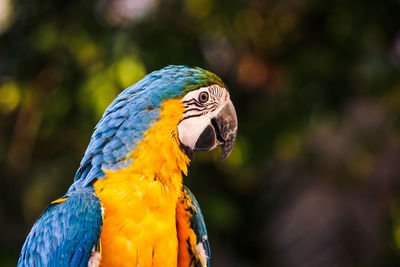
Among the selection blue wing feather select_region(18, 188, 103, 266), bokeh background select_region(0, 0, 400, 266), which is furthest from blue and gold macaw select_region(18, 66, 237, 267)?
bokeh background select_region(0, 0, 400, 266)

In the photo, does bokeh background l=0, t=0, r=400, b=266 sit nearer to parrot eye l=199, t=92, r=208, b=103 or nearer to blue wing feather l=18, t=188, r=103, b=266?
parrot eye l=199, t=92, r=208, b=103

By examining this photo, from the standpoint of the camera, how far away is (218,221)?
282 centimetres

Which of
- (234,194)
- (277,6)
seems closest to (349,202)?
(234,194)

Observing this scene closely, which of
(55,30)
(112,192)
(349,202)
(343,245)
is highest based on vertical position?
(55,30)

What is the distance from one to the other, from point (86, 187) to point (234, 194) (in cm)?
274

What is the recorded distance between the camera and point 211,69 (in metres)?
2.98

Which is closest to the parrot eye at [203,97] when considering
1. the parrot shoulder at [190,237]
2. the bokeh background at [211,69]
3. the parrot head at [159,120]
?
the parrot head at [159,120]

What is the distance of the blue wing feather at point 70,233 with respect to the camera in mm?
1127

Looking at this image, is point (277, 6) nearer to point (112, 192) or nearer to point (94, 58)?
point (94, 58)

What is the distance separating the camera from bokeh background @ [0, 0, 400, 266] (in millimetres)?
2539

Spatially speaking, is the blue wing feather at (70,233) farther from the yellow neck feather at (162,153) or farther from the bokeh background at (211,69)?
the bokeh background at (211,69)

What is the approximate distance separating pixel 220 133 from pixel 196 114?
106mm

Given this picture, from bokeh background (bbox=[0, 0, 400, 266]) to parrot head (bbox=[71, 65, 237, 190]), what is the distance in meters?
0.93

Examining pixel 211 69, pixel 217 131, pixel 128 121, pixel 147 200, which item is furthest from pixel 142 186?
pixel 211 69
